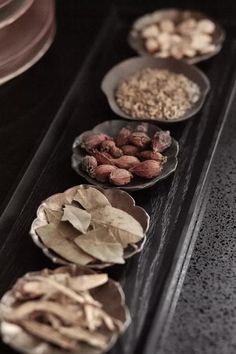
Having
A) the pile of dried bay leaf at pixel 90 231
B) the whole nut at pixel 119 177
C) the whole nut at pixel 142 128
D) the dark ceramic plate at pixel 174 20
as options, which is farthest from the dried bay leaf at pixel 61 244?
the dark ceramic plate at pixel 174 20

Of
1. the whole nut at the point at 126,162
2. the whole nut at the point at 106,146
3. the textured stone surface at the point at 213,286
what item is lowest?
the textured stone surface at the point at 213,286

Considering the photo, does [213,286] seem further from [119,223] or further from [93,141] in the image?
[93,141]

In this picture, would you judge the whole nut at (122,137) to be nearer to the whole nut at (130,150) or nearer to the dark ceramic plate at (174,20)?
the whole nut at (130,150)

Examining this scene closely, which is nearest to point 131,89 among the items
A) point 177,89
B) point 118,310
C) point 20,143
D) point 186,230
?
point 177,89

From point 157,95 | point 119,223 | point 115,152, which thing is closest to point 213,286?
point 119,223

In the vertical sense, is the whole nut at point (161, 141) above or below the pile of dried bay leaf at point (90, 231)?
below
